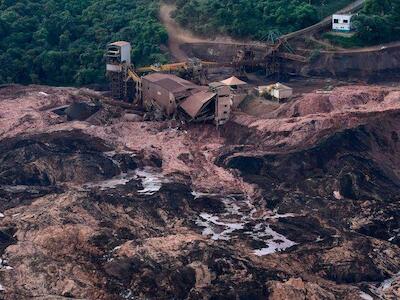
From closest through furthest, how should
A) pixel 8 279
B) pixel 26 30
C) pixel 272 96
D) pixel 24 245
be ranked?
pixel 8 279 < pixel 24 245 < pixel 272 96 < pixel 26 30

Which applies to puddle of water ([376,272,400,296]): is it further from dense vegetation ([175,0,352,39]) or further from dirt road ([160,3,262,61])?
dirt road ([160,3,262,61])

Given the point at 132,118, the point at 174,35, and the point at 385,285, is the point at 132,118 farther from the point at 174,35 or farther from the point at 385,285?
the point at 385,285

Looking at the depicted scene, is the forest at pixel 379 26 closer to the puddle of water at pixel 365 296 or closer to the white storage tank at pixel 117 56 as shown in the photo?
the white storage tank at pixel 117 56

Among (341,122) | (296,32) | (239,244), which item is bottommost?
(239,244)

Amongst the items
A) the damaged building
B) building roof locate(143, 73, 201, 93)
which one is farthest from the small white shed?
building roof locate(143, 73, 201, 93)

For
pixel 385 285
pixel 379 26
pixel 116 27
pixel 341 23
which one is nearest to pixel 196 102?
pixel 341 23

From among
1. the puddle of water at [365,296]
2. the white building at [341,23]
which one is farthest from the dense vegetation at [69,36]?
the puddle of water at [365,296]

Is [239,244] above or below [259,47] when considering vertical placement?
below

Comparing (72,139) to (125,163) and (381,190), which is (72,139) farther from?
(381,190)

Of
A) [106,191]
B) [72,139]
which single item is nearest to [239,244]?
[106,191]
